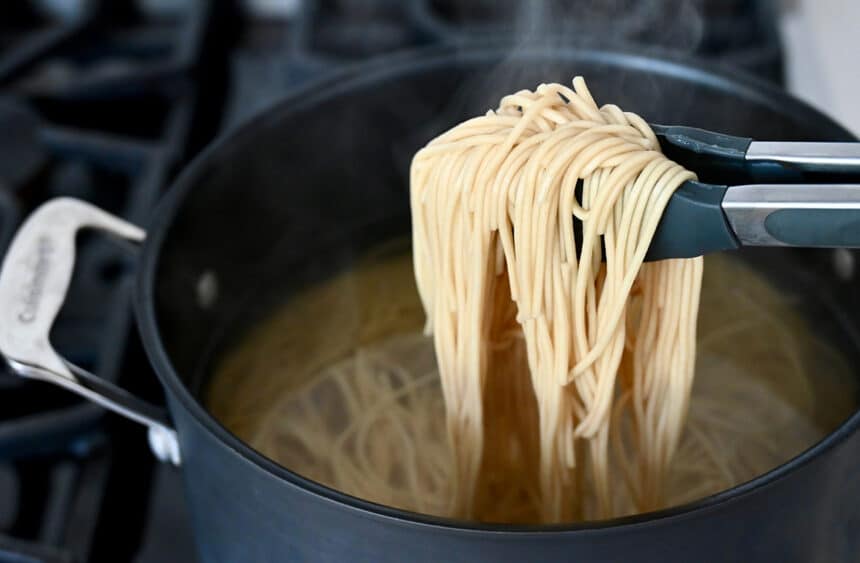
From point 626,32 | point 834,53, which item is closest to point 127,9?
point 626,32

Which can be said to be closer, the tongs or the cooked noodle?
the tongs

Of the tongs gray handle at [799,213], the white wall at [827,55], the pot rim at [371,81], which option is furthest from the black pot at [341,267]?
the white wall at [827,55]

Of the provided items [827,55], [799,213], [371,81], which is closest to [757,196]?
[799,213]

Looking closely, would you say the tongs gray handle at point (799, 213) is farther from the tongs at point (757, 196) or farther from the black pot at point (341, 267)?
the black pot at point (341, 267)

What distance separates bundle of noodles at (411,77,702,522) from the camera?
787 millimetres

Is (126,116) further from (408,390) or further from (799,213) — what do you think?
(799,213)

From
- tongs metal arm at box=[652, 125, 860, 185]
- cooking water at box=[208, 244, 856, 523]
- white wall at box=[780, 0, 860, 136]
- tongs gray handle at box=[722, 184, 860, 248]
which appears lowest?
cooking water at box=[208, 244, 856, 523]

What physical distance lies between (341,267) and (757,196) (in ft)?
2.37

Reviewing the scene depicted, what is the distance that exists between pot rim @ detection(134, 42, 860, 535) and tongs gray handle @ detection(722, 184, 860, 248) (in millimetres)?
125

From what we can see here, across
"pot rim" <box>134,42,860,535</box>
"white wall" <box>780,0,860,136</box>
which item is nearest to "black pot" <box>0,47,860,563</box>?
"pot rim" <box>134,42,860,535</box>

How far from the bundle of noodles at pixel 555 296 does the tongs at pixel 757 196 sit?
0.02 meters

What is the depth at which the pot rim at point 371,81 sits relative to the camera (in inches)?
26.2

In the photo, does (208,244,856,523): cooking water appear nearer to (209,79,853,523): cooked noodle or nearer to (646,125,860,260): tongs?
(209,79,853,523): cooked noodle

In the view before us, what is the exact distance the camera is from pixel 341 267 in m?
1.34
